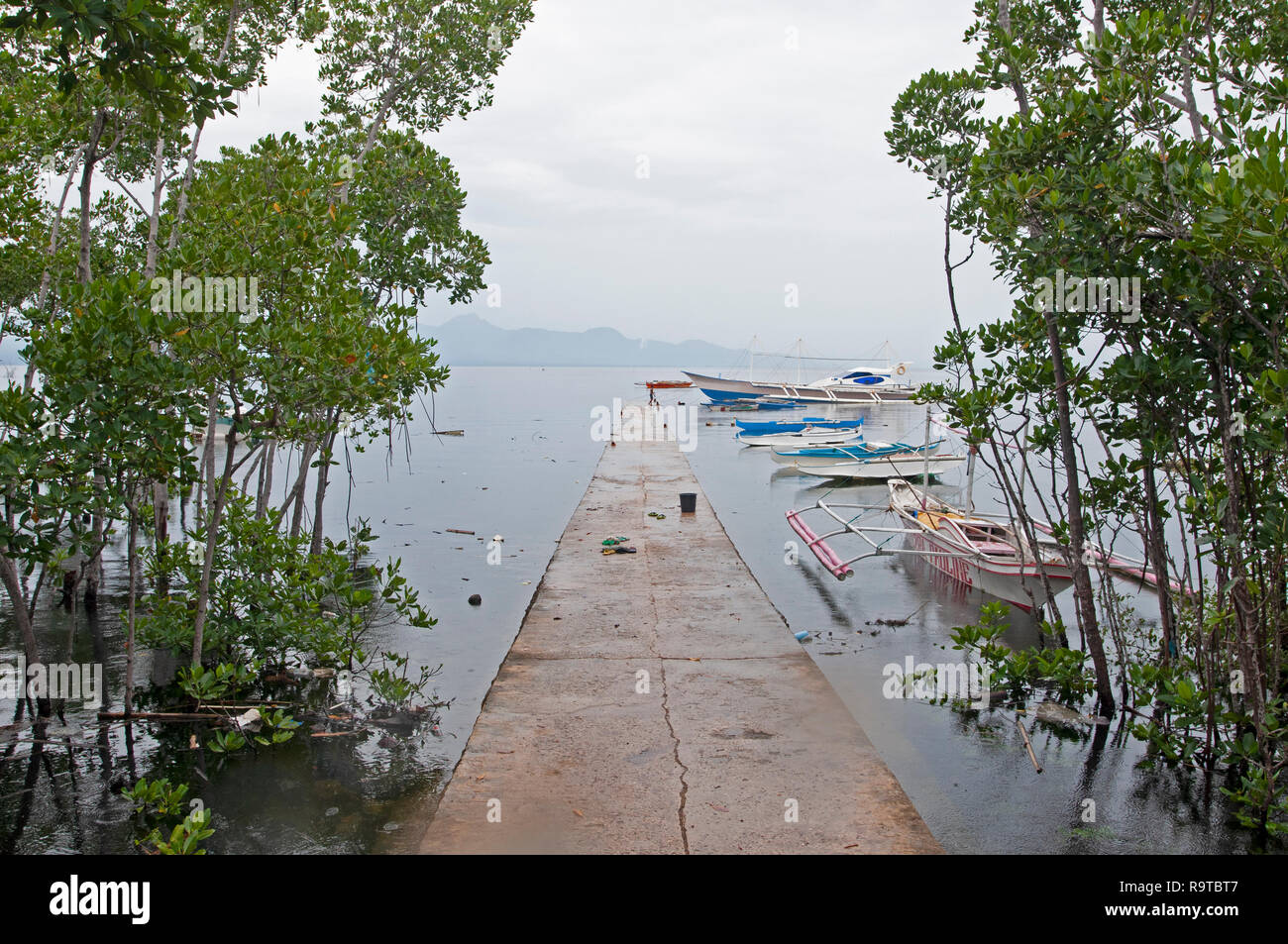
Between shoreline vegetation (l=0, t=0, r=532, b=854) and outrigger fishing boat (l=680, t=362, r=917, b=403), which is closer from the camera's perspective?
shoreline vegetation (l=0, t=0, r=532, b=854)

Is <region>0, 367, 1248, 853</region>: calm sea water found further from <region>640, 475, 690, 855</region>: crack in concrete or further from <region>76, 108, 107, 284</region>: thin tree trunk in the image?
<region>76, 108, 107, 284</region>: thin tree trunk

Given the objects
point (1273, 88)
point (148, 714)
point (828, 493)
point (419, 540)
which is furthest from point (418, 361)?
point (828, 493)

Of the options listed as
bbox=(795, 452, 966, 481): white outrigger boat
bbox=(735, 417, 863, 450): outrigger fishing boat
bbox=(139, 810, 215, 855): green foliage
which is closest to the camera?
bbox=(139, 810, 215, 855): green foliage

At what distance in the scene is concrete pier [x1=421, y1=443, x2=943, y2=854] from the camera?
5008mm

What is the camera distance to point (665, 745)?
6242mm

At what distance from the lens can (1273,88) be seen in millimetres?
5559

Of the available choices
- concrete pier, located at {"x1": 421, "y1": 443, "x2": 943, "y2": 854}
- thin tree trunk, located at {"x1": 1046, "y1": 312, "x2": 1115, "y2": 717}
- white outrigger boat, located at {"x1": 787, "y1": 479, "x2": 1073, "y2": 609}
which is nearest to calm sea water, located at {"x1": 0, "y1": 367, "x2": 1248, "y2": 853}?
white outrigger boat, located at {"x1": 787, "y1": 479, "x2": 1073, "y2": 609}

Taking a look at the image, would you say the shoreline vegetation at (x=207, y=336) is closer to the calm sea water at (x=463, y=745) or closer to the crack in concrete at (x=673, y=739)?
the calm sea water at (x=463, y=745)

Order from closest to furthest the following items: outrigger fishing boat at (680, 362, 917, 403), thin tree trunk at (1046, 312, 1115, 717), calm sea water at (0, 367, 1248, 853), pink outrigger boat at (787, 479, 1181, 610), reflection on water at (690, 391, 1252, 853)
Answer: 1. calm sea water at (0, 367, 1248, 853)
2. reflection on water at (690, 391, 1252, 853)
3. thin tree trunk at (1046, 312, 1115, 717)
4. pink outrigger boat at (787, 479, 1181, 610)
5. outrigger fishing boat at (680, 362, 917, 403)

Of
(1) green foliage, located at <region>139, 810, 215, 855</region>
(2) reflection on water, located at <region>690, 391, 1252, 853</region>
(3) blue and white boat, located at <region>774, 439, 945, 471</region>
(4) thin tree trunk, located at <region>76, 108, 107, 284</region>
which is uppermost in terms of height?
(4) thin tree trunk, located at <region>76, 108, 107, 284</region>

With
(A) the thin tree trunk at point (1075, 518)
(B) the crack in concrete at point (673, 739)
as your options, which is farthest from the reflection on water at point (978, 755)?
(B) the crack in concrete at point (673, 739)

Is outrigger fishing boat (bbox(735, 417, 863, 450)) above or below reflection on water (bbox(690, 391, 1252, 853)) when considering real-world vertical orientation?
above

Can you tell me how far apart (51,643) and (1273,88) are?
11.5 m
